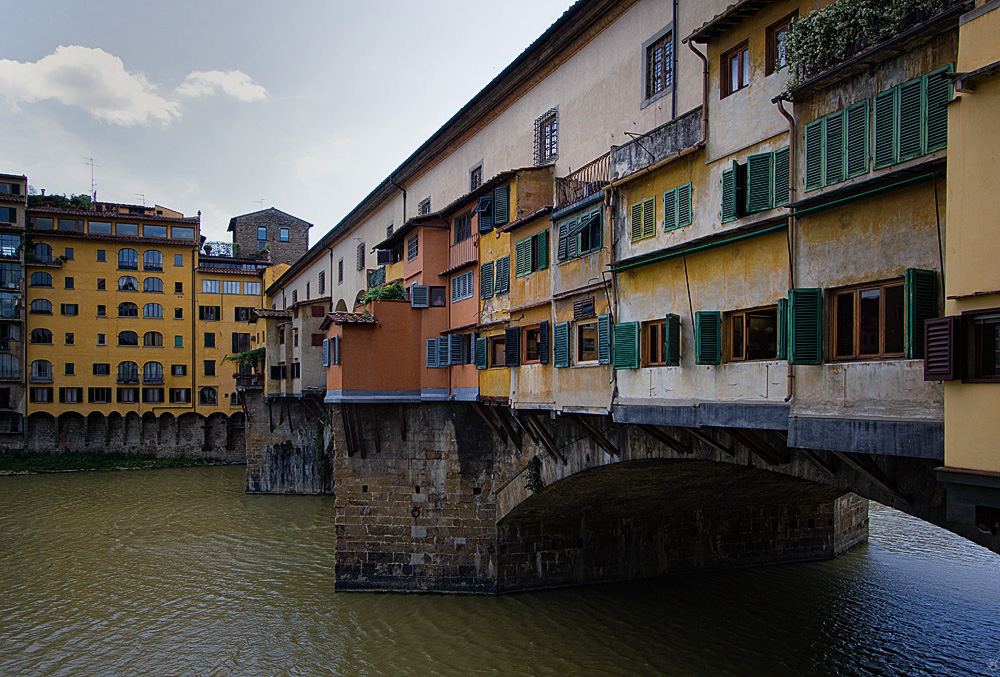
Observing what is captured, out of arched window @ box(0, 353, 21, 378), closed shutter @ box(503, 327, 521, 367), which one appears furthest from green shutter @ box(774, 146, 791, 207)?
arched window @ box(0, 353, 21, 378)

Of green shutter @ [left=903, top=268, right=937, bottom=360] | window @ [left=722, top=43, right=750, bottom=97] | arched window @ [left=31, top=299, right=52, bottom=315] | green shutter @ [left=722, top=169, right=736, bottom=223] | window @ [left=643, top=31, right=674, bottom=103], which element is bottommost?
green shutter @ [left=903, top=268, right=937, bottom=360]

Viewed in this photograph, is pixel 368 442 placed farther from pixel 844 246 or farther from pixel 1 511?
pixel 1 511

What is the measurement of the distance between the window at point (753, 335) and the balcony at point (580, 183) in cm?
528

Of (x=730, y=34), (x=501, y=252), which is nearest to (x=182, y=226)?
(x=501, y=252)

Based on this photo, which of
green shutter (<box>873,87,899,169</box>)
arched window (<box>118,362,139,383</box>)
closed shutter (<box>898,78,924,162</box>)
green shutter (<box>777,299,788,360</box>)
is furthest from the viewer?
arched window (<box>118,362,139,383</box>)

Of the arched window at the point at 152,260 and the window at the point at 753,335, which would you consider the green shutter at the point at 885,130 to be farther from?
the arched window at the point at 152,260

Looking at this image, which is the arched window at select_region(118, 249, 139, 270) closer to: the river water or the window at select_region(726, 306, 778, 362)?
the river water

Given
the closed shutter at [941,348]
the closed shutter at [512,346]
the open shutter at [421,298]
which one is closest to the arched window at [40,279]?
the open shutter at [421,298]

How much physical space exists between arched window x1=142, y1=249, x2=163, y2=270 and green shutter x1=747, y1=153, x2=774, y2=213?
55.8 m

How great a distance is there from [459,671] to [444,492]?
5.43 meters

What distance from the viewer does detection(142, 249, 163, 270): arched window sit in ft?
188

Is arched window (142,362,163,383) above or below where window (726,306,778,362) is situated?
below

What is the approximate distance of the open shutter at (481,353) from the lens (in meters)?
19.4

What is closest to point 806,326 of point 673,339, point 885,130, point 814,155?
point 814,155
